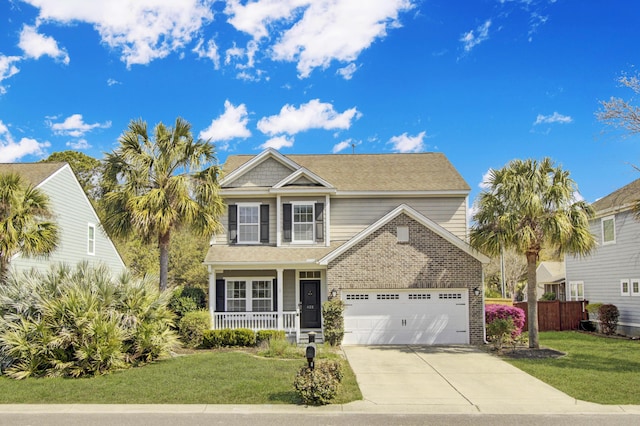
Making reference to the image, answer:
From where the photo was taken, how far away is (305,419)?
33.1ft

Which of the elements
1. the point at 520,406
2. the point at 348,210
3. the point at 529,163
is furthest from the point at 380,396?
the point at 348,210

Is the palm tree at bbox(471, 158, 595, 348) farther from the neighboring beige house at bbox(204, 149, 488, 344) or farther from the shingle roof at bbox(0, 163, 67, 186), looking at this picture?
the shingle roof at bbox(0, 163, 67, 186)

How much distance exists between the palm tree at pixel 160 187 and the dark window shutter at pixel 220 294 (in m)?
2.68

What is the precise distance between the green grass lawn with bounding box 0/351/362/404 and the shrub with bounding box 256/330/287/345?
422 centimetres

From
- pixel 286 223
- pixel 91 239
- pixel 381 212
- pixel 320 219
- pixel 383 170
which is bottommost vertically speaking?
pixel 91 239

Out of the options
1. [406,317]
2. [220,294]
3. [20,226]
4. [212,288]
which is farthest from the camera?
[220,294]

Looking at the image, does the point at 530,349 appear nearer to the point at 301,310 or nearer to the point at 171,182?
the point at 301,310

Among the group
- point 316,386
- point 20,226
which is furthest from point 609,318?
point 20,226

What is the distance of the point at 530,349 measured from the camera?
17.9 m

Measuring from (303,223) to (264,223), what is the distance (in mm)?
1583

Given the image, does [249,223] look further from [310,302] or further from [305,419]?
[305,419]

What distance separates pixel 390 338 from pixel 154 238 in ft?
29.8

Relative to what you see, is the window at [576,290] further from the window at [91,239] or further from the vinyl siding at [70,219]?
the window at [91,239]

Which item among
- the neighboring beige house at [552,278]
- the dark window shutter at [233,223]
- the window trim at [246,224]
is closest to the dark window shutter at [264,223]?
the window trim at [246,224]
